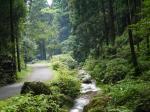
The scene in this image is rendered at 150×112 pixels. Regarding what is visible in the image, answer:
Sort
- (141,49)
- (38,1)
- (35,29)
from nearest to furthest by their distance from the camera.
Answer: (141,49)
(35,29)
(38,1)

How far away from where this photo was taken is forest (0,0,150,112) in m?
17.8

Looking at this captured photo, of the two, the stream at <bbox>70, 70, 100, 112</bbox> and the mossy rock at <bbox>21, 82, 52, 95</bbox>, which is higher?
the mossy rock at <bbox>21, 82, 52, 95</bbox>

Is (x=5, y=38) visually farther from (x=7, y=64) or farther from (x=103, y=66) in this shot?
(x=103, y=66)

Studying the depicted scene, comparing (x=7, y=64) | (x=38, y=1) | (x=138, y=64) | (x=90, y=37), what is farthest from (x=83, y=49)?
(x=38, y=1)

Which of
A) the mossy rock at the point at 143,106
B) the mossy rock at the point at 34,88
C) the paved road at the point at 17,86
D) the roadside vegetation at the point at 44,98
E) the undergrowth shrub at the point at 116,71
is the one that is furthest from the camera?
the undergrowth shrub at the point at 116,71

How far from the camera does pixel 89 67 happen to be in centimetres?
4678

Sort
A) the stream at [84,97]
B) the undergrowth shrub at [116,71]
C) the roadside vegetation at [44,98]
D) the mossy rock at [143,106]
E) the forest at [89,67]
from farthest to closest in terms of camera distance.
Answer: the undergrowth shrub at [116,71], the stream at [84,97], the forest at [89,67], the roadside vegetation at [44,98], the mossy rock at [143,106]

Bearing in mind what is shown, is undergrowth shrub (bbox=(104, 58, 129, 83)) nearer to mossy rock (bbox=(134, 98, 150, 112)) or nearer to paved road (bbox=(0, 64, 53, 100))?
paved road (bbox=(0, 64, 53, 100))

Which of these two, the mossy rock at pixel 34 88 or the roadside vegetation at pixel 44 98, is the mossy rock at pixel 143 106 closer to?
the roadside vegetation at pixel 44 98

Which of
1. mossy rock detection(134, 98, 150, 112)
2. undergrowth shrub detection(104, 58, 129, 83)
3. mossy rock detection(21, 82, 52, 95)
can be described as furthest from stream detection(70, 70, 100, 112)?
mossy rock detection(134, 98, 150, 112)

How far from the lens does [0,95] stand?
23.8 m

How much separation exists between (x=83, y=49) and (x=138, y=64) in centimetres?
3358

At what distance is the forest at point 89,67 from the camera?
58.5 feet

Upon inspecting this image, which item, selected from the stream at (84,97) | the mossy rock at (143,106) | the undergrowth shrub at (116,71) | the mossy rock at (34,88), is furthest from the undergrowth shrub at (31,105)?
the undergrowth shrub at (116,71)
